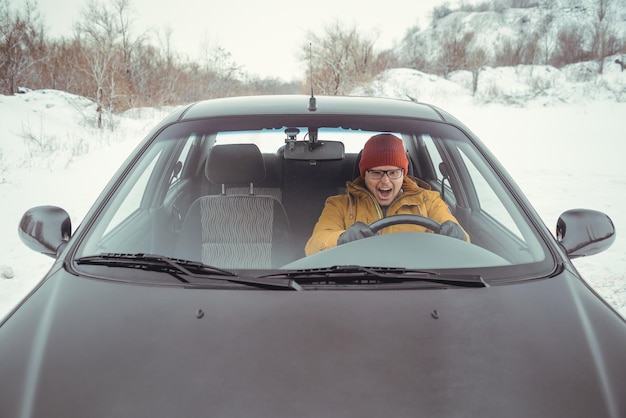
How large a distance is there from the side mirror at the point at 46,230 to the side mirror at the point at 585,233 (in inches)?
73.3

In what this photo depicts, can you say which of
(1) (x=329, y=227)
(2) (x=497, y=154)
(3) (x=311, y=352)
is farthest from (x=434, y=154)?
(2) (x=497, y=154)

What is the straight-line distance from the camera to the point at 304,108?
229 centimetres

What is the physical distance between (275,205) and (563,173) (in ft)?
24.8

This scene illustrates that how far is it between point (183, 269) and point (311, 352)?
1.76ft

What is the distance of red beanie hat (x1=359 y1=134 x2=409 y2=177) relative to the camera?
2.39 meters

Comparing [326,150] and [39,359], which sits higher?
[326,150]

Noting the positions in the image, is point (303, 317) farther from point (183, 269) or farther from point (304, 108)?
point (304, 108)

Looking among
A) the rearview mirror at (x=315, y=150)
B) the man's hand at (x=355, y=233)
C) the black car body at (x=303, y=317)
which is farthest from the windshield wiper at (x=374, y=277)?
the rearview mirror at (x=315, y=150)

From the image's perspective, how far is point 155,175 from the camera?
8.79 ft

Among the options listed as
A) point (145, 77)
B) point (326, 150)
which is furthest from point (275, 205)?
point (145, 77)

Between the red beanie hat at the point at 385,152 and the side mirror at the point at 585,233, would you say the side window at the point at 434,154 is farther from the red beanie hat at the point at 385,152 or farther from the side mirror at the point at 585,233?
the side mirror at the point at 585,233

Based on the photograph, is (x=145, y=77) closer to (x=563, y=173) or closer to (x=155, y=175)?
(x=563, y=173)

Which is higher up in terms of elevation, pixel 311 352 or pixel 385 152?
pixel 385 152

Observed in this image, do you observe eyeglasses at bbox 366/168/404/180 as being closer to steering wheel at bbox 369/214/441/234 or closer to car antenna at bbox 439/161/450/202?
steering wheel at bbox 369/214/441/234
